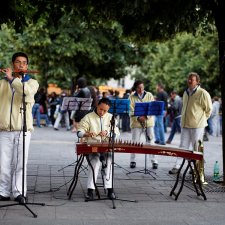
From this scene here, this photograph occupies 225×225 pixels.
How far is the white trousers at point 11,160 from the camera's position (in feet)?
25.6

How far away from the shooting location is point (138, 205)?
779 cm

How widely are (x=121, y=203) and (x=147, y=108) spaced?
11.4 feet

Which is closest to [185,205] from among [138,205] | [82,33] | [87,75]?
[138,205]

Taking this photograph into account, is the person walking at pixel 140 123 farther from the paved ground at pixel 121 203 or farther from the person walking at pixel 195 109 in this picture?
the person walking at pixel 195 109

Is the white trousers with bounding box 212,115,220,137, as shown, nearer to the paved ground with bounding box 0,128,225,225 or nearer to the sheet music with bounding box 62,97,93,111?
the paved ground with bounding box 0,128,225,225

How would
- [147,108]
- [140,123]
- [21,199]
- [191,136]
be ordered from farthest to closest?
[140,123]
[147,108]
[191,136]
[21,199]

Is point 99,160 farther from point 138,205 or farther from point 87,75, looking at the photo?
point 87,75

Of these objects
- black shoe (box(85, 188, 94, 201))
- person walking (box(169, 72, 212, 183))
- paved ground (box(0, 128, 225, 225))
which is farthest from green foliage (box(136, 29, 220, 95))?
black shoe (box(85, 188, 94, 201))

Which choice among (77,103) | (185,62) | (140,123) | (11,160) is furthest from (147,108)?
(185,62)

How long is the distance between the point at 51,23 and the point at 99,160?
450 cm

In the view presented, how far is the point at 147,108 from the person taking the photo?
36.2ft

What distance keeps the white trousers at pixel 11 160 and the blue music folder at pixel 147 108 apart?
3626mm

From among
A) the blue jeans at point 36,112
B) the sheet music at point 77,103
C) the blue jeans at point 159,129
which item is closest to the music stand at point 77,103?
the sheet music at point 77,103

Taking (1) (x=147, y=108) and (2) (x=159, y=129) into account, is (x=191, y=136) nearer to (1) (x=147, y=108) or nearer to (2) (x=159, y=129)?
(1) (x=147, y=108)
